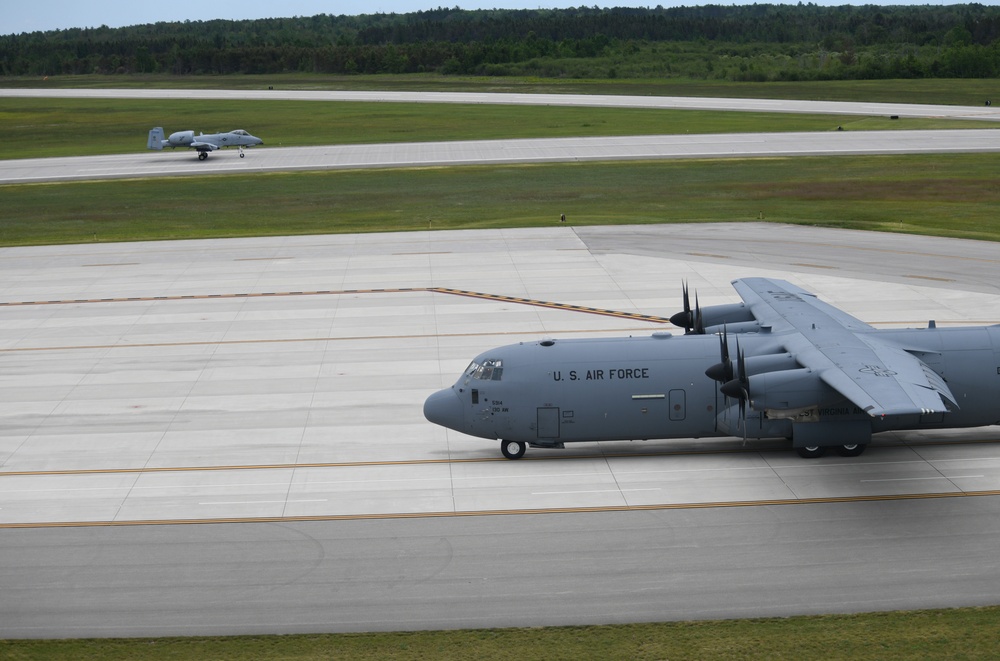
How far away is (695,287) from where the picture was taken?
49094 millimetres

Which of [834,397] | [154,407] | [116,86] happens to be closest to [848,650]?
[834,397]

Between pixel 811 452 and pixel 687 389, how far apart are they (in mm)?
3923

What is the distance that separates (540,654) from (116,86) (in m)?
183

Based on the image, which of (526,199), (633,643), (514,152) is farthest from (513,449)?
(514,152)

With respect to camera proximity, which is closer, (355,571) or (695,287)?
(355,571)

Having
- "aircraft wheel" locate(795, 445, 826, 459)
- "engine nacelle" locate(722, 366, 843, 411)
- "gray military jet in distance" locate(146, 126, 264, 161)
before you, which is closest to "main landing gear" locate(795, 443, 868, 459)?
"aircraft wheel" locate(795, 445, 826, 459)

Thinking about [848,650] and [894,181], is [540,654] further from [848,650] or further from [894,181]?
[894,181]

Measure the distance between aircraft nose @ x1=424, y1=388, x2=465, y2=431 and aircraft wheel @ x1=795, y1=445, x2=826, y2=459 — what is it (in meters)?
9.83

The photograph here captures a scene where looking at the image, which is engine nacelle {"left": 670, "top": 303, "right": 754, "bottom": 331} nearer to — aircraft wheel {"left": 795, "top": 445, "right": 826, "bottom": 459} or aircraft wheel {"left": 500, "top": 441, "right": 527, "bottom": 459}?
aircraft wheel {"left": 795, "top": 445, "right": 826, "bottom": 459}

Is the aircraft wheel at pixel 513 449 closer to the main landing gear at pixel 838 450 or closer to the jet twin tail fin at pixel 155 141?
the main landing gear at pixel 838 450

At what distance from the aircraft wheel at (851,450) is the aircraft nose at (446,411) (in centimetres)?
1095

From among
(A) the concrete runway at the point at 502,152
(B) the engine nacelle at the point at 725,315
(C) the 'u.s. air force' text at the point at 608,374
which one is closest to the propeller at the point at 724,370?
(C) the 'u.s. air force' text at the point at 608,374

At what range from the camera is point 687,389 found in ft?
98.5

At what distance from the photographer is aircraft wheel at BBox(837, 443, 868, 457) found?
29.7m
